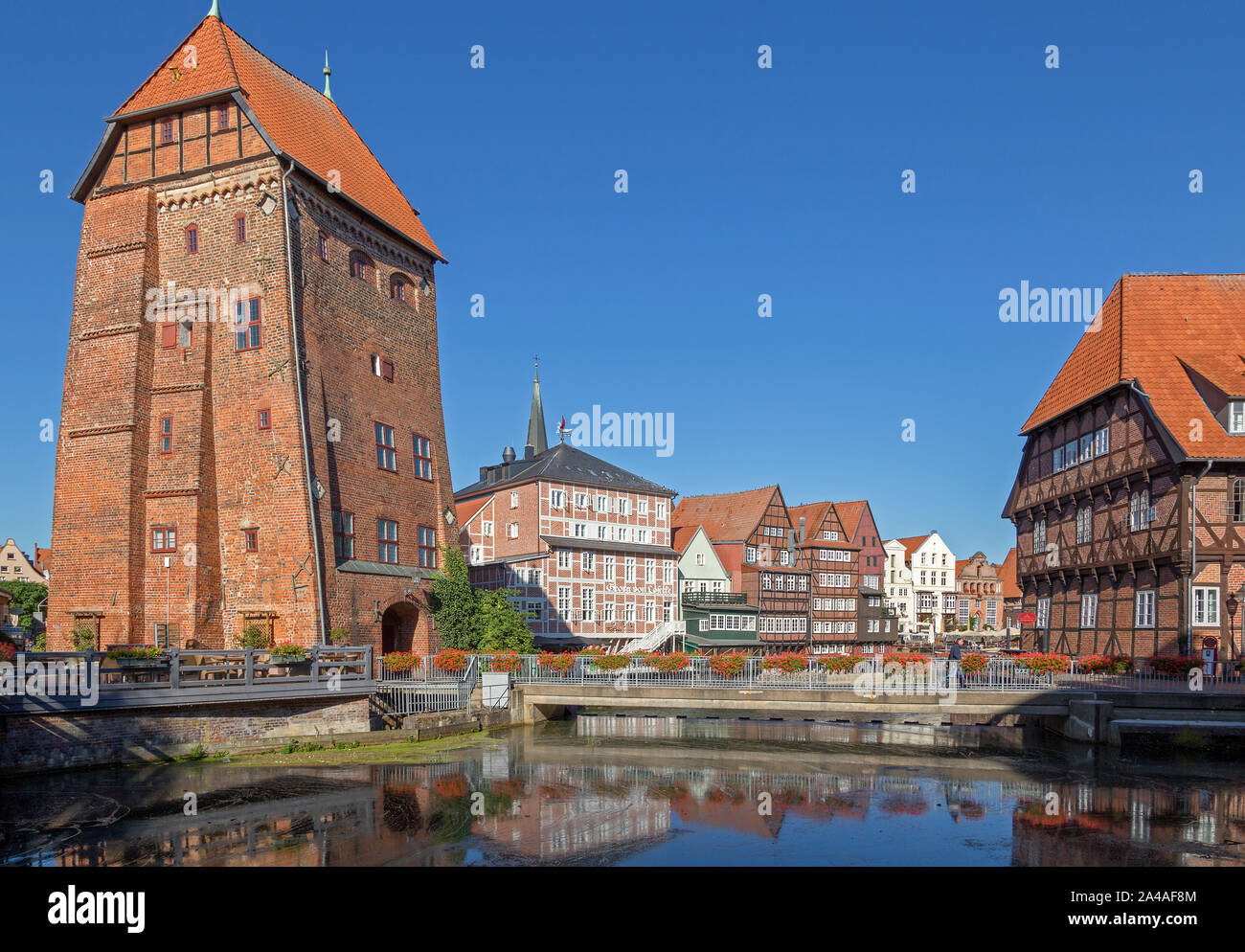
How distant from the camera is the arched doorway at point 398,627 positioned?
32594 mm

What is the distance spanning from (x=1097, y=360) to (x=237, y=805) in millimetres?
35360

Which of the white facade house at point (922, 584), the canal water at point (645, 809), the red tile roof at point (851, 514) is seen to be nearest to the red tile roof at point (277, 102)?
the canal water at point (645, 809)

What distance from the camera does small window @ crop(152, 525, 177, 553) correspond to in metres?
27.9

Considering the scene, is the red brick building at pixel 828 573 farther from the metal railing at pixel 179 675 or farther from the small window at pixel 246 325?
the small window at pixel 246 325

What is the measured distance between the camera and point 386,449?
32.5 meters

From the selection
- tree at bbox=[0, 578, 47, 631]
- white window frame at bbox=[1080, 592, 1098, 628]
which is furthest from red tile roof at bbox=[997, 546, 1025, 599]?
tree at bbox=[0, 578, 47, 631]

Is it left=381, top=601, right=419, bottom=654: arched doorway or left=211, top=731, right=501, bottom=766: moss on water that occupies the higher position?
left=381, top=601, right=419, bottom=654: arched doorway

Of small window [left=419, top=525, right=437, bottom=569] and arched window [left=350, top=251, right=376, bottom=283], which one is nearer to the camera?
arched window [left=350, top=251, right=376, bottom=283]

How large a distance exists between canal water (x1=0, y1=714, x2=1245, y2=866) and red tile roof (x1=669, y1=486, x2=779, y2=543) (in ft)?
131

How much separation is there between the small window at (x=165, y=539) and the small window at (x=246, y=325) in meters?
6.04

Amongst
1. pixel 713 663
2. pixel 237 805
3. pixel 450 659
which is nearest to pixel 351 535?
pixel 450 659

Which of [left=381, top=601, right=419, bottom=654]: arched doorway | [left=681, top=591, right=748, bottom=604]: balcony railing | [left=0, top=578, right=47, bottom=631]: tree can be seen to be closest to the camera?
[left=381, top=601, right=419, bottom=654]: arched doorway

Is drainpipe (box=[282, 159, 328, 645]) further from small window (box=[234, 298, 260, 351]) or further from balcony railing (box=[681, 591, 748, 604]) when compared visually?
balcony railing (box=[681, 591, 748, 604])
